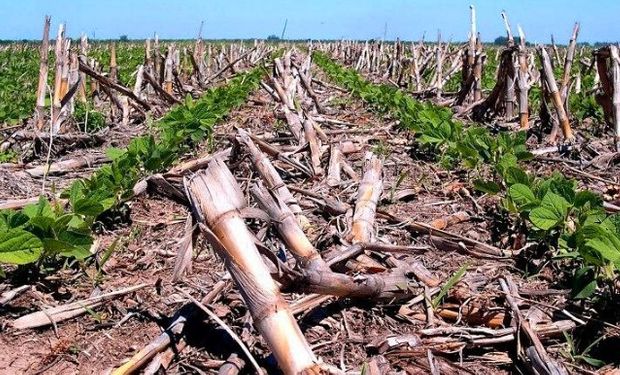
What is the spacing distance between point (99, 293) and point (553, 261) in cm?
199

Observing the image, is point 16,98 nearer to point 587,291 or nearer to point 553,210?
point 553,210

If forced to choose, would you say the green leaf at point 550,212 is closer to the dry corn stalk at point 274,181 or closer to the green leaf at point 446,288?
the green leaf at point 446,288

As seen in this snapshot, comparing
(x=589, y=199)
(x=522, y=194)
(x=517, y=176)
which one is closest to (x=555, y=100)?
(x=517, y=176)

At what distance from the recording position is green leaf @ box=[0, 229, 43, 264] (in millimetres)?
2543

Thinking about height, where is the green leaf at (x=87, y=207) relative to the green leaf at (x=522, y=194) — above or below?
above

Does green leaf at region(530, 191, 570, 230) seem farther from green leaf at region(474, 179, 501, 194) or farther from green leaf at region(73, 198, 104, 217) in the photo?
green leaf at region(73, 198, 104, 217)

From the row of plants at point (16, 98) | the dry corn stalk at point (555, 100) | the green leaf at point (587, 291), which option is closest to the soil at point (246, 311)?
the green leaf at point (587, 291)

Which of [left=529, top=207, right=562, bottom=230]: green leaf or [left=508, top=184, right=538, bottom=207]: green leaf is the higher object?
[left=508, top=184, right=538, bottom=207]: green leaf

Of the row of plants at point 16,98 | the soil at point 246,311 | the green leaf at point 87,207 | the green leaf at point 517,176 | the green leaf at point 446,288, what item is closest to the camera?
the soil at point 246,311

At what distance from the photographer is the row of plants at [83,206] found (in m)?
2.60

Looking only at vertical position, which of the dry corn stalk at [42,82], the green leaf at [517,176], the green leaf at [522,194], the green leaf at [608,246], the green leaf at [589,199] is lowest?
the green leaf at [608,246]

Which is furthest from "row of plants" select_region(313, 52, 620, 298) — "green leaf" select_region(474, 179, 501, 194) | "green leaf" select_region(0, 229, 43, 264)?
"green leaf" select_region(0, 229, 43, 264)

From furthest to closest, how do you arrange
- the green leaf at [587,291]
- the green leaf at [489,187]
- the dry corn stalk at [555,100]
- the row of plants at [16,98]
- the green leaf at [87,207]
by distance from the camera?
the row of plants at [16,98], the dry corn stalk at [555,100], the green leaf at [489,187], the green leaf at [87,207], the green leaf at [587,291]

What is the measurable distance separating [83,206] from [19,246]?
51 centimetres
